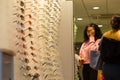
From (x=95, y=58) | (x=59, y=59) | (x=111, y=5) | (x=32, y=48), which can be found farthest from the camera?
(x=111, y=5)

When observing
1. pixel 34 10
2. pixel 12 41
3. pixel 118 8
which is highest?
pixel 118 8

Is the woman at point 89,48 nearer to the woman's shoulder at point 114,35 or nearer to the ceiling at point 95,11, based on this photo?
the woman's shoulder at point 114,35

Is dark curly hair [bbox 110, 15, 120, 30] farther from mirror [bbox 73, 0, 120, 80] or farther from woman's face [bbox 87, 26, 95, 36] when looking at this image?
mirror [bbox 73, 0, 120, 80]

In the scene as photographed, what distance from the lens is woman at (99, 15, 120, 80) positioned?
153 inches

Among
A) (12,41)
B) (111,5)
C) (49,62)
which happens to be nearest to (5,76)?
(12,41)

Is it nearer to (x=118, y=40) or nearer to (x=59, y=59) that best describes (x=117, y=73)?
(x=118, y=40)

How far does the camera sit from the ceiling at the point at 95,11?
9078 mm

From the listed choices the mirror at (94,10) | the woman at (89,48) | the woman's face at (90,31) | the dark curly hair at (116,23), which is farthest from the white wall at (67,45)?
the mirror at (94,10)

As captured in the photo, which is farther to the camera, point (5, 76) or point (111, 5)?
point (111, 5)

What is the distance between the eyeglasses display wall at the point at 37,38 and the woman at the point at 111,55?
63 cm

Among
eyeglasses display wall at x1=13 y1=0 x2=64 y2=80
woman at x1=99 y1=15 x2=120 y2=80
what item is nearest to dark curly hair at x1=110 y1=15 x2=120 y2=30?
woman at x1=99 y1=15 x2=120 y2=80

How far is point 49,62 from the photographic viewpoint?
3260mm

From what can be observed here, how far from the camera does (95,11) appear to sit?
34.1ft

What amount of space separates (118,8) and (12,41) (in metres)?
7.97
